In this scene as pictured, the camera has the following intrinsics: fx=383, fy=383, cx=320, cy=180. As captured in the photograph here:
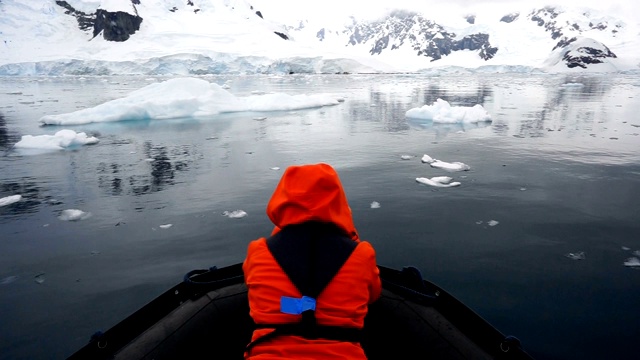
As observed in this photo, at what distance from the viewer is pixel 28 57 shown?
2365 inches

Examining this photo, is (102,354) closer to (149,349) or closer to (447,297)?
(149,349)

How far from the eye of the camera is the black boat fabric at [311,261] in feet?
5.20

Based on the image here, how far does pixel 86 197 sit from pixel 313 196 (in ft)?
17.4

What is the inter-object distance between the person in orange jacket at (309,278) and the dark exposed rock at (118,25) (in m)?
81.7

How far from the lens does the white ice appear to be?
12930 mm

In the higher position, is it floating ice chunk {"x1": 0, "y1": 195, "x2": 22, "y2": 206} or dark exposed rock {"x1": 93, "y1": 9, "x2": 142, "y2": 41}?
dark exposed rock {"x1": 93, "y1": 9, "x2": 142, "y2": 41}

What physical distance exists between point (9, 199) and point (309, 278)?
19.5ft

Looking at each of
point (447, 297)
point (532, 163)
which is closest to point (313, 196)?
point (447, 297)

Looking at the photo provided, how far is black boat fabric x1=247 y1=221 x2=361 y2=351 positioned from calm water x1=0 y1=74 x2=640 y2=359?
1.92m

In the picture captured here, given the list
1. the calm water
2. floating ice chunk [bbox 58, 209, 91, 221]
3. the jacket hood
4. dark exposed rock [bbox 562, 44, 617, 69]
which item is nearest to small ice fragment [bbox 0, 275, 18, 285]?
the calm water

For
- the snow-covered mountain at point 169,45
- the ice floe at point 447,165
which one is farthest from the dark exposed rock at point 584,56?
the ice floe at point 447,165

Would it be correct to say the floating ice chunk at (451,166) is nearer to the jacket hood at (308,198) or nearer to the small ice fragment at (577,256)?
the small ice fragment at (577,256)

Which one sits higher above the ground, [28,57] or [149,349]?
[28,57]

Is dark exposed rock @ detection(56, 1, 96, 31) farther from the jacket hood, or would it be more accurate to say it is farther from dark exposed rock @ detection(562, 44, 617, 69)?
dark exposed rock @ detection(562, 44, 617, 69)
